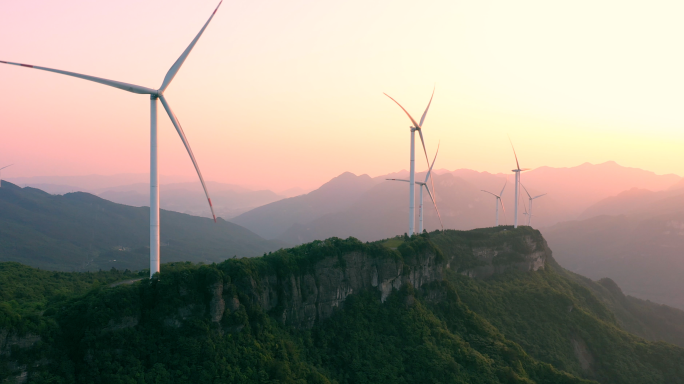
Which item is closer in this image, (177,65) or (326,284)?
(177,65)

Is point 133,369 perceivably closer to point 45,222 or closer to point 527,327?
point 527,327

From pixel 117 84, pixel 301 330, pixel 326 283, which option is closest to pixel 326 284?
pixel 326 283

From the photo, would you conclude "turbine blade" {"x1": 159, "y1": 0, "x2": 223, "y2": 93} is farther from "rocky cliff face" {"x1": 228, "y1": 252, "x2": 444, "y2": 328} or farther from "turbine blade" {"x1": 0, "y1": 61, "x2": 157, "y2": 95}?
"rocky cliff face" {"x1": 228, "y1": 252, "x2": 444, "y2": 328}

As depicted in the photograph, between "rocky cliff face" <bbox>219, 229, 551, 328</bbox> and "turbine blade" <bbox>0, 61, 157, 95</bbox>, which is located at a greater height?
"turbine blade" <bbox>0, 61, 157, 95</bbox>

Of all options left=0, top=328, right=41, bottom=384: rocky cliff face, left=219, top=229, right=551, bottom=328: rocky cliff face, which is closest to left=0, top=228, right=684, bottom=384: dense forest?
left=0, top=328, right=41, bottom=384: rocky cliff face

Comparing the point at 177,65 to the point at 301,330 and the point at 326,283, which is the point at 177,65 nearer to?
the point at 326,283

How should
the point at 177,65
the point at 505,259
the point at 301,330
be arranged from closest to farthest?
the point at 177,65 → the point at 301,330 → the point at 505,259

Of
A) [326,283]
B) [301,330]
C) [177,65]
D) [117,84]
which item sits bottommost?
[301,330]

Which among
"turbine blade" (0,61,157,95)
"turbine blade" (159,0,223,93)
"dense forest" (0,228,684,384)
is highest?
"turbine blade" (159,0,223,93)
